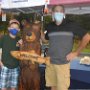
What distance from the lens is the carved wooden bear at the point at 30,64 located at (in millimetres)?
5070

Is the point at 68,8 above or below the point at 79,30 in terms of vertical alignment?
above

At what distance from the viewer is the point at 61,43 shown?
4602mm

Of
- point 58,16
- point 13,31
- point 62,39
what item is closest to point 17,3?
point 13,31

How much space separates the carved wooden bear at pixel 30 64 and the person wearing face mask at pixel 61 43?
36cm

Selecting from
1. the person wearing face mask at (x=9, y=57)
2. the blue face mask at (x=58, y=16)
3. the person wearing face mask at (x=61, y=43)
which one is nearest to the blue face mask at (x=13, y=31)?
the person wearing face mask at (x=9, y=57)

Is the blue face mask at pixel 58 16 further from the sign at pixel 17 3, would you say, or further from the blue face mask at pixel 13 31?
the sign at pixel 17 3

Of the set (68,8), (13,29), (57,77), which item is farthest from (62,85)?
(68,8)

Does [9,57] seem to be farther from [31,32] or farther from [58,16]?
[58,16]

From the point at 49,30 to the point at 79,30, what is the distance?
426 mm

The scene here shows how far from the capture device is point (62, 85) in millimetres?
4719

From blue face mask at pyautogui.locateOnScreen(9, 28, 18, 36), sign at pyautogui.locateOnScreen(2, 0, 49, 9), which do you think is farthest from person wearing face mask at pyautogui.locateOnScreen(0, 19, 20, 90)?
sign at pyautogui.locateOnScreen(2, 0, 49, 9)

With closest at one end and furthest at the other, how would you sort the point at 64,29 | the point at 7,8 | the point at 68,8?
the point at 64,29
the point at 7,8
the point at 68,8

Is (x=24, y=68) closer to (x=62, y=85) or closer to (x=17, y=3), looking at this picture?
(x=62, y=85)

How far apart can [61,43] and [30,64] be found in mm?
742
